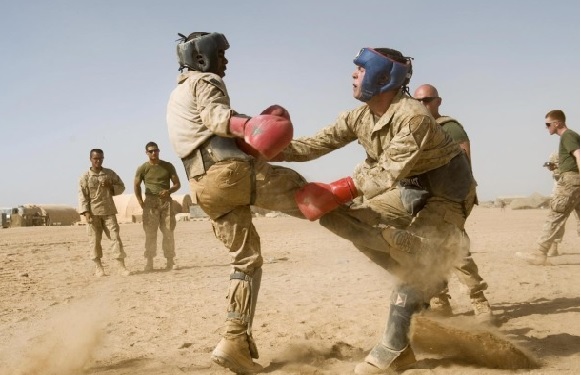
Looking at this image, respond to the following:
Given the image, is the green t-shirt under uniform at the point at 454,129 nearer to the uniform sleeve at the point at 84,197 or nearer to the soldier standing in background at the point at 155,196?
the soldier standing in background at the point at 155,196

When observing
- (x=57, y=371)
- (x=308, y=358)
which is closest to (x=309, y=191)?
(x=308, y=358)

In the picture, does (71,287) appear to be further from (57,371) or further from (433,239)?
(433,239)

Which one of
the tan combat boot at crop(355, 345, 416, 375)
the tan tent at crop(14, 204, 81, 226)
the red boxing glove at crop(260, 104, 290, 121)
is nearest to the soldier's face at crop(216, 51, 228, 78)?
the red boxing glove at crop(260, 104, 290, 121)

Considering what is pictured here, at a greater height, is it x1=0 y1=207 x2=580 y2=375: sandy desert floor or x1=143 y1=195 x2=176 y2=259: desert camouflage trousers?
x1=143 y1=195 x2=176 y2=259: desert camouflage trousers

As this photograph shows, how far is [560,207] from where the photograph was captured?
28.8 feet

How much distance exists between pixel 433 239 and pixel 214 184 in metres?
1.58

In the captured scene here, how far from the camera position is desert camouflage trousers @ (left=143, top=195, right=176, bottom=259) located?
10148mm

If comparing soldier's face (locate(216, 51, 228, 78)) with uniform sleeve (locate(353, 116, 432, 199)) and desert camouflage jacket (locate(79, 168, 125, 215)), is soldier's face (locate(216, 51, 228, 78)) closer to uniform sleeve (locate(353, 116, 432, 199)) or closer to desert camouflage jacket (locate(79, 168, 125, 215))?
uniform sleeve (locate(353, 116, 432, 199))

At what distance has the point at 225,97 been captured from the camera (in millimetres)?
3658

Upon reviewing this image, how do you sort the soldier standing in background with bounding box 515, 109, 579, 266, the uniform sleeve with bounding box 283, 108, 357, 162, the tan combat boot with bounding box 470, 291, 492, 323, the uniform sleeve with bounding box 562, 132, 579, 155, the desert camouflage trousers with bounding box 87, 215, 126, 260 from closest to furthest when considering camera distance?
the uniform sleeve with bounding box 283, 108, 357, 162 → the tan combat boot with bounding box 470, 291, 492, 323 → the uniform sleeve with bounding box 562, 132, 579, 155 → the soldier standing in background with bounding box 515, 109, 579, 266 → the desert camouflage trousers with bounding box 87, 215, 126, 260

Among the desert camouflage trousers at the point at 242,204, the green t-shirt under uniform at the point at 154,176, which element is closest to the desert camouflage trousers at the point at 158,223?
the green t-shirt under uniform at the point at 154,176

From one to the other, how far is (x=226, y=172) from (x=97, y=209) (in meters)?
7.08

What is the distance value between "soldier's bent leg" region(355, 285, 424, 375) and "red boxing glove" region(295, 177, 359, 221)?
2.61 feet

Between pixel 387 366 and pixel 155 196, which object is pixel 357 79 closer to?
pixel 387 366
